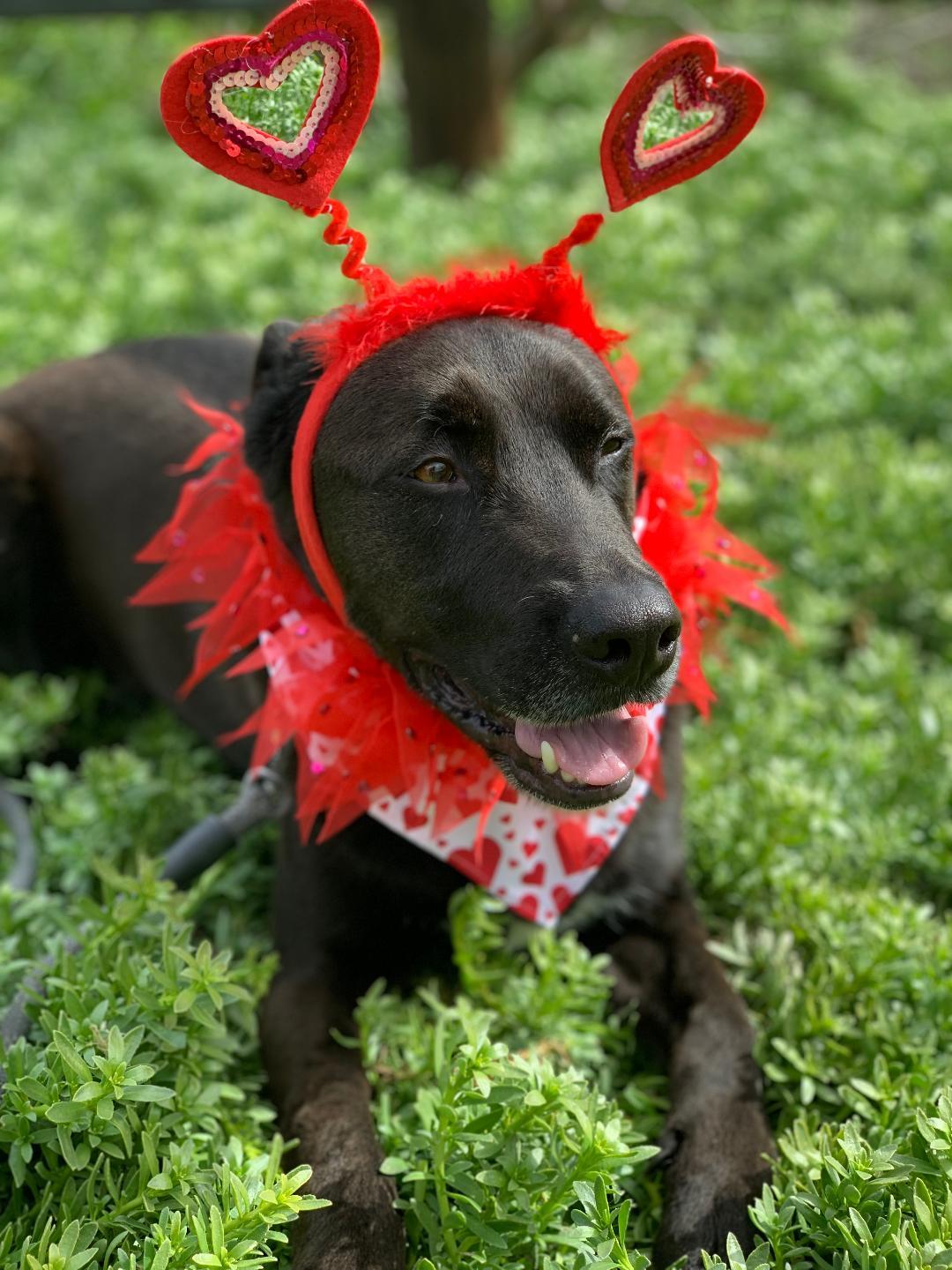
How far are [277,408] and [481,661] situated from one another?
75cm

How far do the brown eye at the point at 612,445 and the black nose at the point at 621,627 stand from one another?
0.41 metres

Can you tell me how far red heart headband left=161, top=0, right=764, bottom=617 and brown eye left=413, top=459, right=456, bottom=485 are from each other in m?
0.26

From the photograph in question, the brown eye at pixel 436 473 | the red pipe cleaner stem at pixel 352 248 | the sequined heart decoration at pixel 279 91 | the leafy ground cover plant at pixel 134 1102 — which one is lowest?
the leafy ground cover plant at pixel 134 1102

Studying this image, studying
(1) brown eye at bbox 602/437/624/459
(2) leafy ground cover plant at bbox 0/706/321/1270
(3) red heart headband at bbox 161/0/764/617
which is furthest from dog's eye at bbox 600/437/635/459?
(2) leafy ground cover plant at bbox 0/706/321/1270

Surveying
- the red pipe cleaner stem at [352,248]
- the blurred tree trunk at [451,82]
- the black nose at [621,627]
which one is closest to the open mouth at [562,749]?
the black nose at [621,627]

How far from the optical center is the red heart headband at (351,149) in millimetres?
1968

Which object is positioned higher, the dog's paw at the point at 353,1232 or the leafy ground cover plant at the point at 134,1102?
the leafy ground cover plant at the point at 134,1102

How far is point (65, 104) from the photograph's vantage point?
838cm

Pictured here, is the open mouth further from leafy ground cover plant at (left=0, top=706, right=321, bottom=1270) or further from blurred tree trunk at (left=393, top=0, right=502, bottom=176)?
blurred tree trunk at (left=393, top=0, right=502, bottom=176)

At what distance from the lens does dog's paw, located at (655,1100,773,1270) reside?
2.09 m

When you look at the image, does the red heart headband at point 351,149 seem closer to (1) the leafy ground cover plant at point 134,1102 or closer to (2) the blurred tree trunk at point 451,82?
(1) the leafy ground cover plant at point 134,1102

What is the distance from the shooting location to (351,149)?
6.98 feet

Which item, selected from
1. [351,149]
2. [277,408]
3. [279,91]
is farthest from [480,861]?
[279,91]

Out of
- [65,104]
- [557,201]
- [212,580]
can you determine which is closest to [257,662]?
[212,580]
